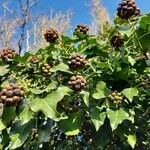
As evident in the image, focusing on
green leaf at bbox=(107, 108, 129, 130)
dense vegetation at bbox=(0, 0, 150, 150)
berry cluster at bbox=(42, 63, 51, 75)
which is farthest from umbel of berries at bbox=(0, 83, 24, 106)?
green leaf at bbox=(107, 108, 129, 130)

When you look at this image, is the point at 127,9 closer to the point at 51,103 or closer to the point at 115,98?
the point at 115,98

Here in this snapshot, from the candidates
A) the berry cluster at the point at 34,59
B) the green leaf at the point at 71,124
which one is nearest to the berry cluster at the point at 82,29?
the berry cluster at the point at 34,59

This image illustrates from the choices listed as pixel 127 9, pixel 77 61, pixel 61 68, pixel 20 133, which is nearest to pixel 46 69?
pixel 61 68

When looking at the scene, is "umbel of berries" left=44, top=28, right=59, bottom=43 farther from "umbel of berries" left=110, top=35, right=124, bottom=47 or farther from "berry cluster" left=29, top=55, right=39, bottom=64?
"umbel of berries" left=110, top=35, right=124, bottom=47

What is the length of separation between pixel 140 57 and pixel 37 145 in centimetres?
58

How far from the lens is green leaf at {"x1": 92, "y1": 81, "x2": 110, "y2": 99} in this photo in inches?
72.7

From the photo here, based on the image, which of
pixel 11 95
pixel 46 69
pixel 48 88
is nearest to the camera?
pixel 11 95

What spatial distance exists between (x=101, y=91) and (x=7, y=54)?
0.53 metres

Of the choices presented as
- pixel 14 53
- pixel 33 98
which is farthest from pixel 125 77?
pixel 14 53

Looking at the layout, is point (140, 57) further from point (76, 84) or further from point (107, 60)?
point (76, 84)

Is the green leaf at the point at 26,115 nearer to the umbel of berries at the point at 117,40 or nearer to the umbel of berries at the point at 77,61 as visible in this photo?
the umbel of berries at the point at 77,61

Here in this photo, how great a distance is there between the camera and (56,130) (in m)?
2.21

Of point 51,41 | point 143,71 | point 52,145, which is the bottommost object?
point 52,145

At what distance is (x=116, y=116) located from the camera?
5.98 ft
